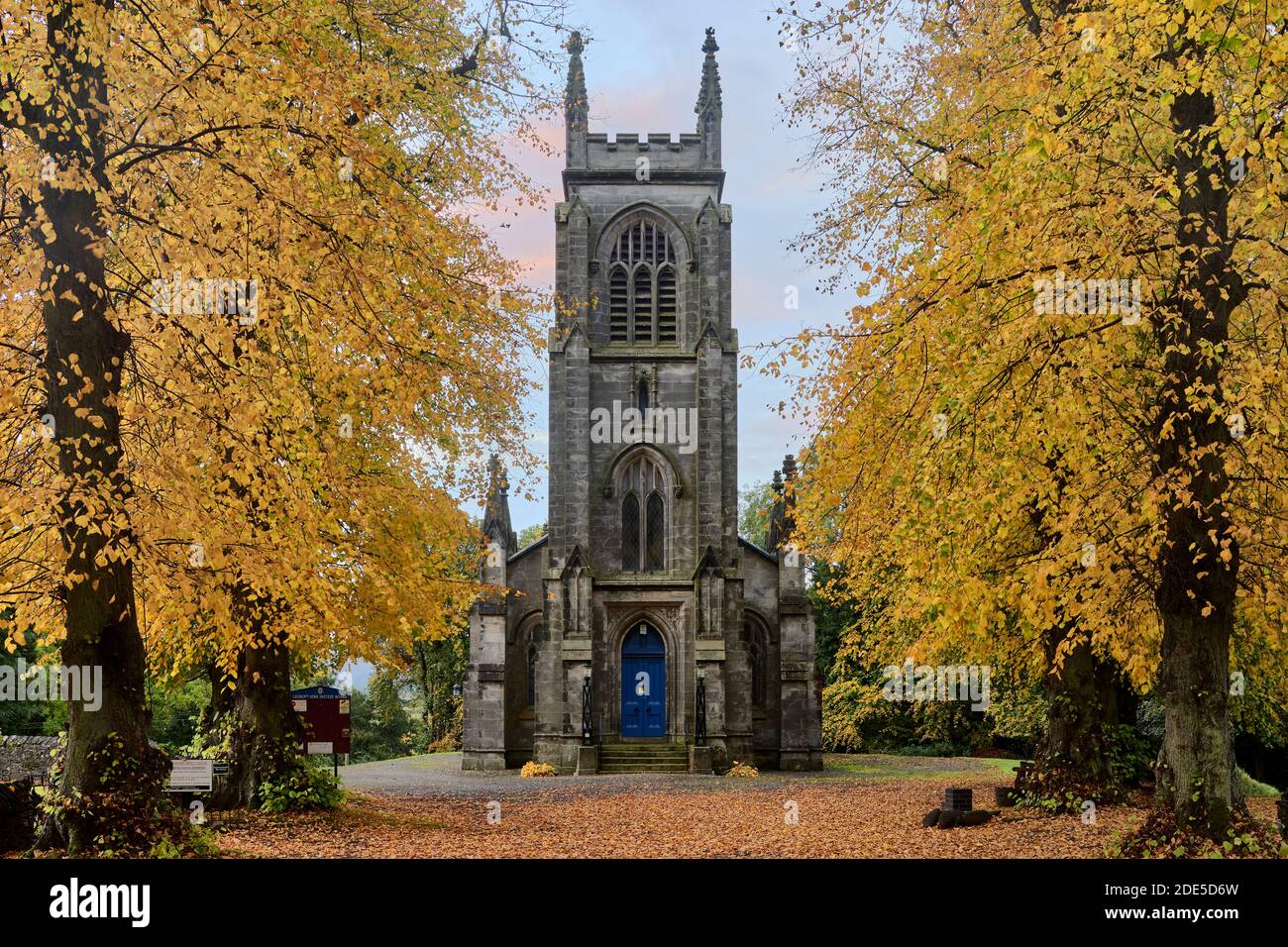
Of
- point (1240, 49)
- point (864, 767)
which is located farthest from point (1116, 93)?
point (864, 767)

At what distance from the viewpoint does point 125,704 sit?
10.5 m

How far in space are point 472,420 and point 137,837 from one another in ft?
32.5

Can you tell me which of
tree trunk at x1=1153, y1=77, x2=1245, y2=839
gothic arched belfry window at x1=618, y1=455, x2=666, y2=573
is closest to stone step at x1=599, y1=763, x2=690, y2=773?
gothic arched belfry window at x1=618, y1=455, x2=666, y2=573

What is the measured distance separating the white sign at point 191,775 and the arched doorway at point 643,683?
18.0 m

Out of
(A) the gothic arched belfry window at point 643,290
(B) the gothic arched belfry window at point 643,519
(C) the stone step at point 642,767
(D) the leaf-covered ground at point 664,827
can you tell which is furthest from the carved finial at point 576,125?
(D) the leaf-covered ground at point 664,827

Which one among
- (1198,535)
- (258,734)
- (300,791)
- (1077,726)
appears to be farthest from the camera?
(1077,726)

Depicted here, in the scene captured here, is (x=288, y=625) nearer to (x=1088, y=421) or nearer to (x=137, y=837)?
(x=137, y=837)

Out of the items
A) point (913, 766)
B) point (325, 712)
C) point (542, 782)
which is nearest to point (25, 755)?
point (325, 712)

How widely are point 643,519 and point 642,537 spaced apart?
520 mm

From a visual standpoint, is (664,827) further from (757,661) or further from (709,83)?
(709,83)

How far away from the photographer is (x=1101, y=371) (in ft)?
39.5

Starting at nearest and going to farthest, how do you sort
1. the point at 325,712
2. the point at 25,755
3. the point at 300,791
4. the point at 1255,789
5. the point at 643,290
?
the point at 300,791 → the point at 325,712 → the point at 25,755 → the point at 1255,789 → the point at 643,290
